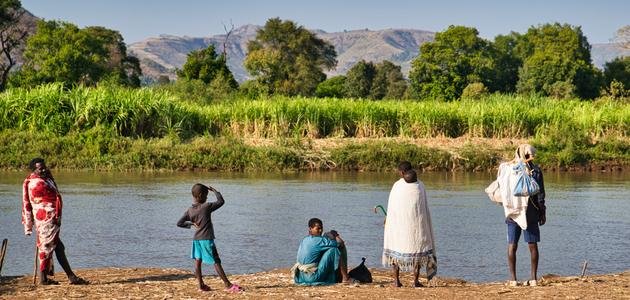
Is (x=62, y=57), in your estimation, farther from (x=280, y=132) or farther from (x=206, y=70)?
(x=280, y=132)

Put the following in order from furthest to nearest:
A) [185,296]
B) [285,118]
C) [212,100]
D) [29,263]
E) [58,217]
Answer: [212,100] → [285,118] → [29,263] → [58,217] → [185,296]

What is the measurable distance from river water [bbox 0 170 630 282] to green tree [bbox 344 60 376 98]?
141ft

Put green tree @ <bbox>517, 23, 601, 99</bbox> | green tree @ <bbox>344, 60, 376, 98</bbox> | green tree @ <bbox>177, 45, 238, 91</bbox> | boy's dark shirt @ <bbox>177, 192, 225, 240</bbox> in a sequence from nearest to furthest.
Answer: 1. boy's dark shirt @ <bbox>177, 192, 225, 240</bbox>
2. green tree @ <bbox>177, 45, 238, 91</bbox>
3. green tree @ <bbox>517, 23, 601, 99</bbox>
4. green tree @ <bbox>344, 60, 376, 98</bbox>

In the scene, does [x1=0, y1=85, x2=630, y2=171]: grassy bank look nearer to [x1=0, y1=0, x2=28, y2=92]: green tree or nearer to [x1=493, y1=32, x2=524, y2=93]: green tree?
[x1=0, y1=0, x2=28, y2=92]: green tree

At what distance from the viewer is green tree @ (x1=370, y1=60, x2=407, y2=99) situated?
235 ft

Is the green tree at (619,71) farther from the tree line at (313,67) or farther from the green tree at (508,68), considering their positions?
the green tree at (508,68)

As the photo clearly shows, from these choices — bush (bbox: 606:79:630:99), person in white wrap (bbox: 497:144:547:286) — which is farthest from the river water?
bush (bbox: 606:79:630:99)

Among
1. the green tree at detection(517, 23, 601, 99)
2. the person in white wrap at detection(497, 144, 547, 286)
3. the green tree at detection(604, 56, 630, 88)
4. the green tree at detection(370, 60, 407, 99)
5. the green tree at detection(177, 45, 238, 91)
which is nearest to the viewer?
the person in white wrap at detection(497, 144, 547, 286)

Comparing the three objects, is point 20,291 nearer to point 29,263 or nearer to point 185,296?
point 185,296

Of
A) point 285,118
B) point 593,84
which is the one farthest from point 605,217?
point 593,84

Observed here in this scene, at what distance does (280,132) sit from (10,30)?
35.0 m

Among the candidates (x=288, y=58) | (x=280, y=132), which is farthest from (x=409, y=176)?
(x=288, y=58)

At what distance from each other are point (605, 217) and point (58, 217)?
12001 mm

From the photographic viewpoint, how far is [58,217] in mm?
11305
